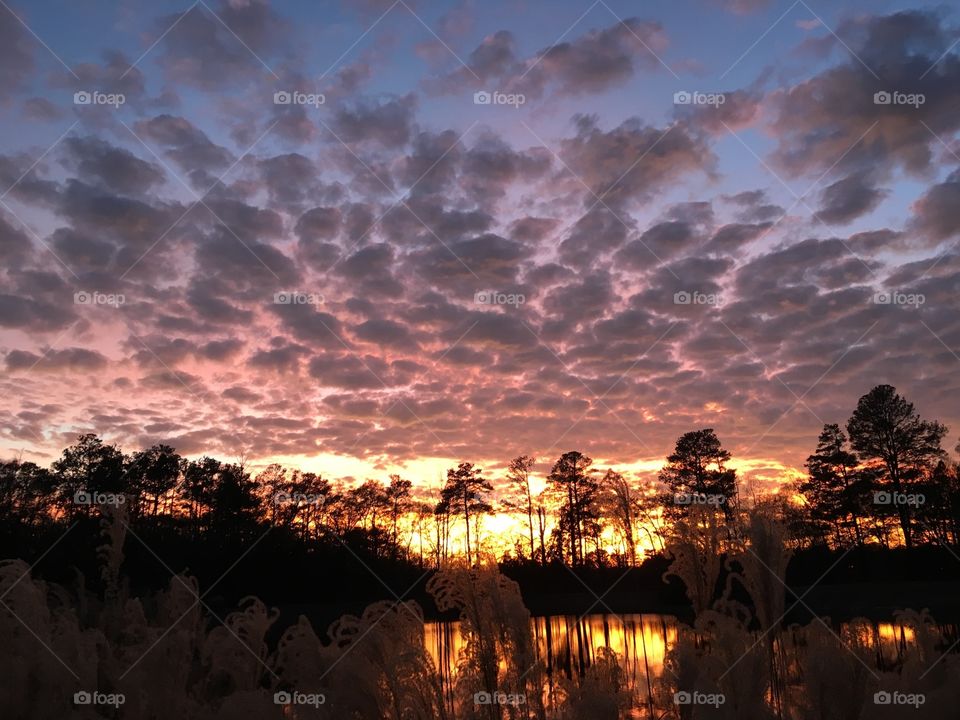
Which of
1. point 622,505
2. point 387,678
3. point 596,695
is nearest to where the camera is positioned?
point 596,695

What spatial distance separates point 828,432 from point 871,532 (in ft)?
20.8

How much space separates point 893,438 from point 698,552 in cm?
4021

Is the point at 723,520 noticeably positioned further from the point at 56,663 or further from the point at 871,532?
the point at 871,532

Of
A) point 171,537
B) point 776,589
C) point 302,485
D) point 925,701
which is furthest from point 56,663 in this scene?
point 302,485

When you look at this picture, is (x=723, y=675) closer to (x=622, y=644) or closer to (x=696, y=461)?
(x=622, y=644)

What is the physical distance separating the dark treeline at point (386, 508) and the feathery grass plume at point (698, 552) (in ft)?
77.7

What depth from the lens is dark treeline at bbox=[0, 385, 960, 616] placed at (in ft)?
109

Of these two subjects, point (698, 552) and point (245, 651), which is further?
point (698, 552)

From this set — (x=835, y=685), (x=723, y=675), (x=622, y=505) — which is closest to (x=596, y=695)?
(x=723, y=675)

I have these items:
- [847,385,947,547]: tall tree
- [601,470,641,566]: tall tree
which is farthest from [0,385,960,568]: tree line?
[601,470,641,566]: tall tree

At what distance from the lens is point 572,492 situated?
46938 millimetres

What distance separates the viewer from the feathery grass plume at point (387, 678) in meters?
4.92

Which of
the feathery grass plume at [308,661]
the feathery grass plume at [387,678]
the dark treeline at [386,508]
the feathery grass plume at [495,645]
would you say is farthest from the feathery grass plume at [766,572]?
the dark treeline at [386,508]

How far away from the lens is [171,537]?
Result: 33.0m
